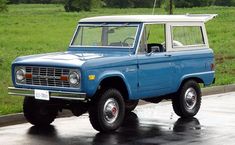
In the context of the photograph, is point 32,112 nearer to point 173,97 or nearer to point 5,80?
point 173,97

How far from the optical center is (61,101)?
1001 centimetres

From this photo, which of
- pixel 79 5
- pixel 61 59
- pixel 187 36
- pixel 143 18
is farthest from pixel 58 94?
pixel 79 5

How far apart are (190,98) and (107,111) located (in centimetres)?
252

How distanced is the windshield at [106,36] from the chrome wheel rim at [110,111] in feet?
4.05

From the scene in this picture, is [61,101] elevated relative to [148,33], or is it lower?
lower

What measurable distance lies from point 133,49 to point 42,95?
6.19 feet

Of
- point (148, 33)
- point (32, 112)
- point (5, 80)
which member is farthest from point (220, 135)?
point (5, 80)

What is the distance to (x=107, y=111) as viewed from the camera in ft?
32.7

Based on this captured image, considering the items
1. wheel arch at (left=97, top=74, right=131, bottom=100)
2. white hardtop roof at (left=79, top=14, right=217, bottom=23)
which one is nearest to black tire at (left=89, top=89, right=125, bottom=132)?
wheel arch at (left=97, top=74, right=131, bottom=100)

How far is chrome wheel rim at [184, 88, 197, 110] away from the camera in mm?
11794

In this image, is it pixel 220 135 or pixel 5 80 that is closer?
pixel 220 135


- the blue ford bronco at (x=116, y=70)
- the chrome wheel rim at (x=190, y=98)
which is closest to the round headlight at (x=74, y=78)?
the blue ford bronco at (x=116, y=70)

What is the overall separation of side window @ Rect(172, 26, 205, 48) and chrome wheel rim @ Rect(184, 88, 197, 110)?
0.94 m

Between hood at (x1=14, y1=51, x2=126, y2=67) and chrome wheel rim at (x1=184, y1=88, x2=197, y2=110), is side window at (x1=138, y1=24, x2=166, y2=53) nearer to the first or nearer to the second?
hood at (x1=14, y1=51, x2=126, y2=67)
